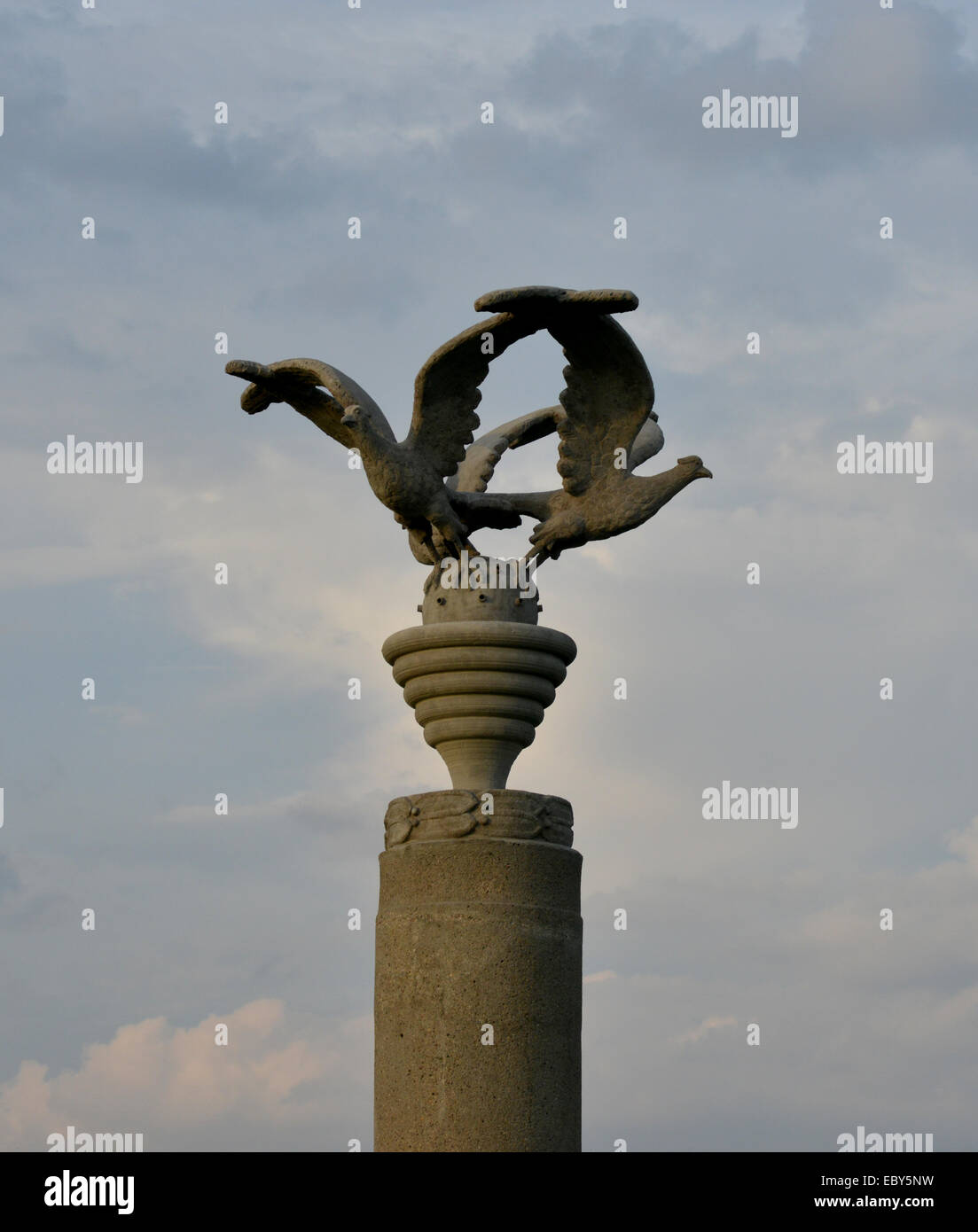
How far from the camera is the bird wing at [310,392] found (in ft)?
40.3

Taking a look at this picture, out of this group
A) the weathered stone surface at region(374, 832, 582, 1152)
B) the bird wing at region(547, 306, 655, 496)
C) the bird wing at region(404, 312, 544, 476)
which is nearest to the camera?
the weathered stone surface at region(374, 832, 582, 1152)

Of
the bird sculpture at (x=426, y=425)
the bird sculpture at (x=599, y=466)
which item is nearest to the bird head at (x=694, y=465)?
the bird sculpture at (x=599, y=466)

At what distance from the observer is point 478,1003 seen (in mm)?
11391

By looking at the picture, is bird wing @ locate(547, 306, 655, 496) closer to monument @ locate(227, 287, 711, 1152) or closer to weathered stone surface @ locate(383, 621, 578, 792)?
monument @ locate(227, 287, 711, 1152)

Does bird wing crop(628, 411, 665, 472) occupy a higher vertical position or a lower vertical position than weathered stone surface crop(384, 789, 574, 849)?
higher

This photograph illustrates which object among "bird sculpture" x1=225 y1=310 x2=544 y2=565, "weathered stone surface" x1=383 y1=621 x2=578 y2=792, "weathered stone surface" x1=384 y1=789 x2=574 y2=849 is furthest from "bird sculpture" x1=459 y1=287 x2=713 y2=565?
"weathered stone surface" x1=384 y1=789 x2=574 y2=849

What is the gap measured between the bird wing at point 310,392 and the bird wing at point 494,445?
84 cm

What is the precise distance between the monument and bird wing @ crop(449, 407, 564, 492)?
0.02 metres

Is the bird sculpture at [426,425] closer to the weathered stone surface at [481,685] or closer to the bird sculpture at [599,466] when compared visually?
the bird sculpture at [599,466]

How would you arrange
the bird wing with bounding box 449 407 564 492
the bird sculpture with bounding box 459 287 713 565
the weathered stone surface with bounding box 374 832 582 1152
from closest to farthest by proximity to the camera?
1. the weathered stone surface with bounding box 374 832 582 1152
2. the bird sculpture with bounding box 459 287 713 565
3. the bird wing with bounding box 449 407 564 492

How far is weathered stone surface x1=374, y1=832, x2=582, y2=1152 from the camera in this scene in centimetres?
1129
